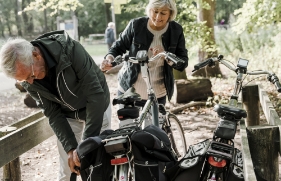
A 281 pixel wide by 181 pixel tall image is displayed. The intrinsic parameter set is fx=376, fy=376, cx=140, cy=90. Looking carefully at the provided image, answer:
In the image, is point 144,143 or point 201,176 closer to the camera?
point 144,143

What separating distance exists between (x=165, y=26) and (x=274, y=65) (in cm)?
717

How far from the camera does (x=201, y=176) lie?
2436 millimetres

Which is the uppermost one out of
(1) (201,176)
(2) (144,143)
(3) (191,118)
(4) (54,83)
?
(4) (54,83)

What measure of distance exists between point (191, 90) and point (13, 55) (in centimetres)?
627

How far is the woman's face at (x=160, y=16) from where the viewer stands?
3.49 meters

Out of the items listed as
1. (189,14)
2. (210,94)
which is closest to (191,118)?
(210,94)

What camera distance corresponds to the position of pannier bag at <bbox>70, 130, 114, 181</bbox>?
2.11 m

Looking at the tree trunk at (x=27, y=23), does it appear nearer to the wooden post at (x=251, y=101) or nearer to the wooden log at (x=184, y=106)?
the wooden log at (x=184, y=106)

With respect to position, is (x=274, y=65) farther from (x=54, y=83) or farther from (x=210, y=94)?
(x=54, y=83)

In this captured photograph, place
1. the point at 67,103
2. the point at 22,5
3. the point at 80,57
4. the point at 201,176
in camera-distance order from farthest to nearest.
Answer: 1. the point at 22,5
2. the point at 67,103
3. the point at 80,57
4. the point at 201,176

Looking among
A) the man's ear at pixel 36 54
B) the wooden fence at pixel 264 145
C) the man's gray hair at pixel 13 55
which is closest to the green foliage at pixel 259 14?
the wooden fence at pixel 264 145

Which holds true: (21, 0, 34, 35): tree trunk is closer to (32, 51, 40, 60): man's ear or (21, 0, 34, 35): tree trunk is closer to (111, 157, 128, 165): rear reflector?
(32, 51, 40, 60): man's ear

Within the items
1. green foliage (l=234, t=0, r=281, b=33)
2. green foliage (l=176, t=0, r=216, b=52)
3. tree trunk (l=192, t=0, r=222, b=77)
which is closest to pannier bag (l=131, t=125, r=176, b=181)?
green foliage (l=234, t=0, r=281, b=33)

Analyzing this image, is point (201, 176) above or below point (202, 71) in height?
above
